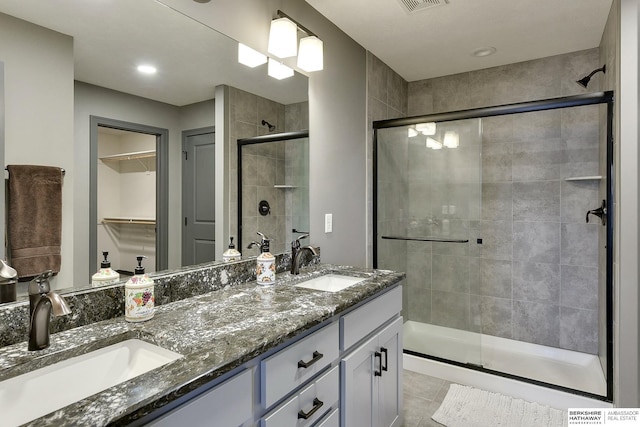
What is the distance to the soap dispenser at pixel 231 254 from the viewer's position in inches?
65.0

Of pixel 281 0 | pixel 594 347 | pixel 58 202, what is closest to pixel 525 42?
pixel 281 0

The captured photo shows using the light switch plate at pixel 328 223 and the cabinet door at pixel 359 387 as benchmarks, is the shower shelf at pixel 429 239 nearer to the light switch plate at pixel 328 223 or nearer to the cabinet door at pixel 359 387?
the light switch plate at pixel 328 223

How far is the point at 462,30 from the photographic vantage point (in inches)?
95.3

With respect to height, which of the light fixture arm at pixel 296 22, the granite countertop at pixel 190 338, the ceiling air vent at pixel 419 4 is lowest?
the granite countertop at pixel 190 338

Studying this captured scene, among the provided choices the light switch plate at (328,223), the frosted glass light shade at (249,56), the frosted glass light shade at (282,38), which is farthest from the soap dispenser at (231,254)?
the frosted glass light shade at (282,38)

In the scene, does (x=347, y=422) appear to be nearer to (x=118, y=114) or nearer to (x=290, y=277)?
(x=290, y=277)

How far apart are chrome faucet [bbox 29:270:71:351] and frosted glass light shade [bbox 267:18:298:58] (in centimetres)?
147

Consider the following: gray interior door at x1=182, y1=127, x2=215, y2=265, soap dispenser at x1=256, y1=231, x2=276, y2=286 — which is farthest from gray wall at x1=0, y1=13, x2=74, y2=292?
soap dispenser at x1=256, y1=231, x2=276, y2=286

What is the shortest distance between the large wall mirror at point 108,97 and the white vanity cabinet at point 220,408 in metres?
0.62

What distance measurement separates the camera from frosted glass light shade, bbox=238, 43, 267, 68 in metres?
1.72

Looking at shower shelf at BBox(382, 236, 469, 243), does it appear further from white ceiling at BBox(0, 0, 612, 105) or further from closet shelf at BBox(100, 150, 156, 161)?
closet shelf at BBox(100, 150, 156, 161)

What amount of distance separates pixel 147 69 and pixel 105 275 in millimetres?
768

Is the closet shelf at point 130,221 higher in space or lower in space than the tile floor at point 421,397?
higher

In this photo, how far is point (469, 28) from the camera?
2393 mm
